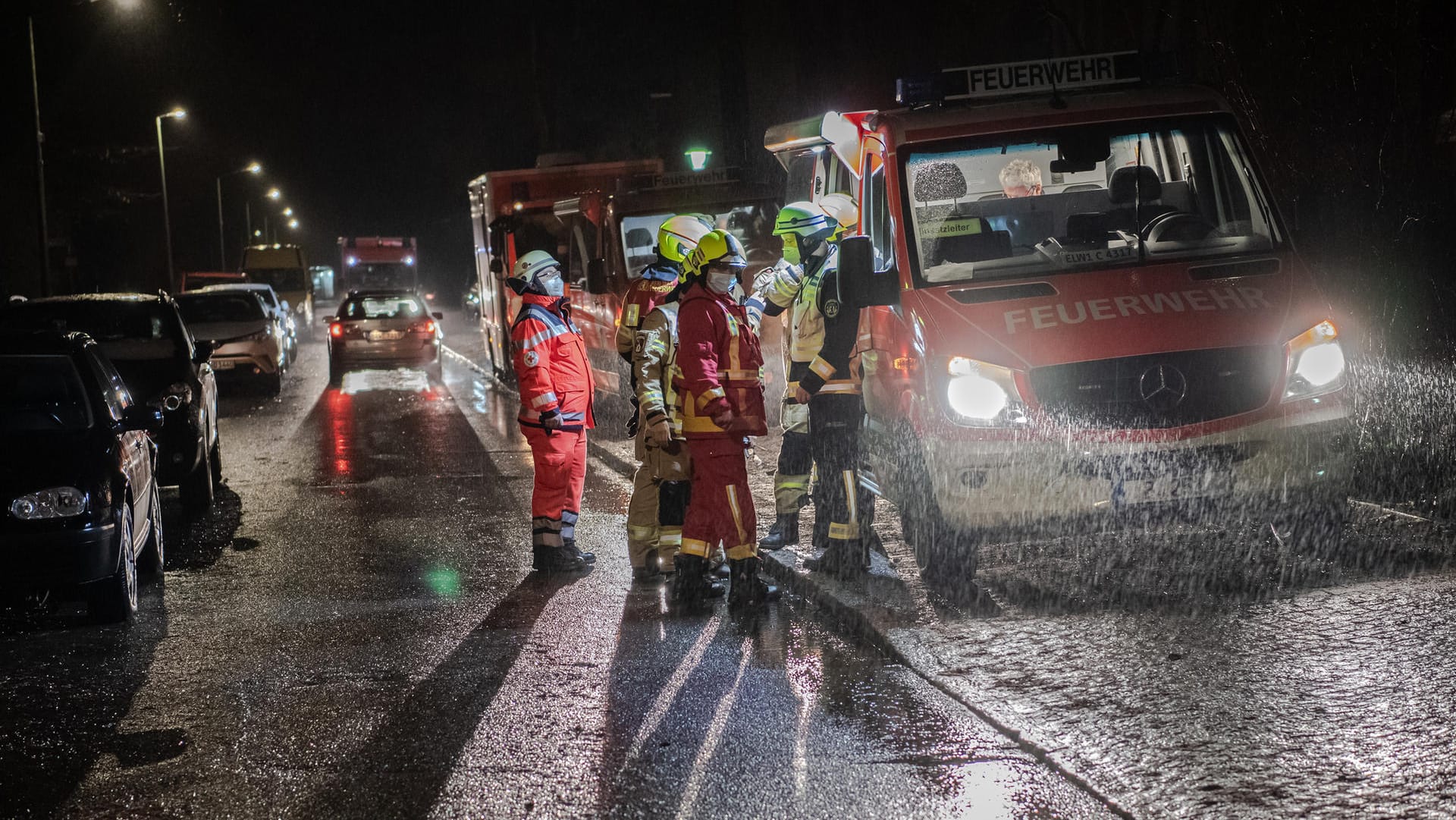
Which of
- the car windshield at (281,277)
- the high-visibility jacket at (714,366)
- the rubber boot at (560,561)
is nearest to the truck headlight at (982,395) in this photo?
the high-visibility jacket at (714,366)

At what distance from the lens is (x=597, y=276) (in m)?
15.3

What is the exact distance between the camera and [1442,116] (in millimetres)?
9805

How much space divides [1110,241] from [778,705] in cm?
293

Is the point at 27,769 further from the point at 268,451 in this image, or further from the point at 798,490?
the point at 268,451

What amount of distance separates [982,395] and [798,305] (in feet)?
5.74

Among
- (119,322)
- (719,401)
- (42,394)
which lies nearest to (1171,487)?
(719,401)

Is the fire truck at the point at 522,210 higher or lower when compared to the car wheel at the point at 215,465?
higher

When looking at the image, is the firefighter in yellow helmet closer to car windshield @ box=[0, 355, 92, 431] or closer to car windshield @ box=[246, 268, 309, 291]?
car windshield @ box=[0, 355, 92, 431]

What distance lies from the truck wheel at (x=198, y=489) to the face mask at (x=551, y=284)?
4000 millimetres

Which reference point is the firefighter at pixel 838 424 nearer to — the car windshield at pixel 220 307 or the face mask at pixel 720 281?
the face mask at pixel 720 281

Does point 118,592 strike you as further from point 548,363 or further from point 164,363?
point 164,363

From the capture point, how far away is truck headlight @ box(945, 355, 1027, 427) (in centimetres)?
666

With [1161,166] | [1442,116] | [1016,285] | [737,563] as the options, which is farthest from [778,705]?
[1442,116]

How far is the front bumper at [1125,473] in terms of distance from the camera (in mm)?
6652
